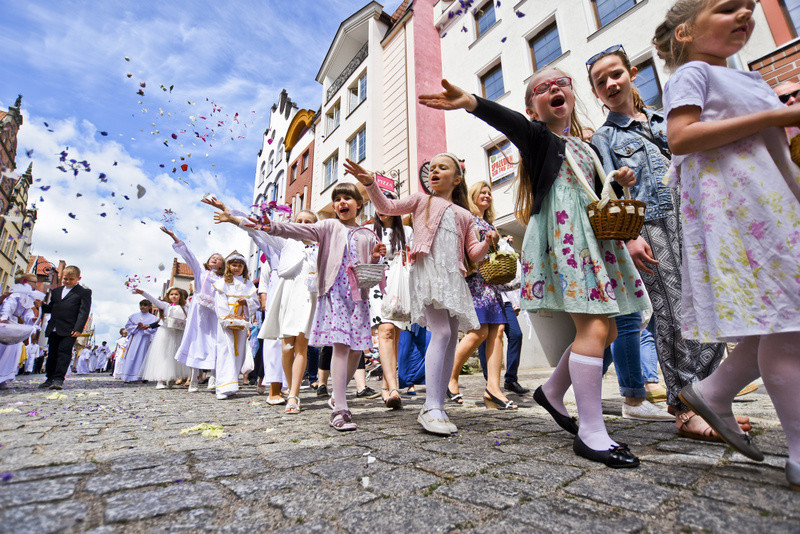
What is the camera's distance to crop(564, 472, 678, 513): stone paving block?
1.24 meters

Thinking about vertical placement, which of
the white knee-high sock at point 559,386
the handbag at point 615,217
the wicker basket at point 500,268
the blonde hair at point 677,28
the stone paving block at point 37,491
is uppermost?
the blonde hair at point 677,28

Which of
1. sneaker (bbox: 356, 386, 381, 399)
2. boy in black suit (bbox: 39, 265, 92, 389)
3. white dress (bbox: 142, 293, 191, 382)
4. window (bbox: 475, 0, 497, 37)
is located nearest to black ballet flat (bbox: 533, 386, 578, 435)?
sneaker (bbox: 356, 386, 381, 399)

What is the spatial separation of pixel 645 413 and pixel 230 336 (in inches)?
192

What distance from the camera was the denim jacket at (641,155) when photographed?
2.51 metres

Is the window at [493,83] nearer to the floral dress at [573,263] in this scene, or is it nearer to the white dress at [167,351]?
the white dress at [167,351]

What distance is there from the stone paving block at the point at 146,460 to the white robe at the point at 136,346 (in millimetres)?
9324

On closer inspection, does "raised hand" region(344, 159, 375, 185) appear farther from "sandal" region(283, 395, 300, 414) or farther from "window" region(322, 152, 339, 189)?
"window" region(322, 152, 339, 189)

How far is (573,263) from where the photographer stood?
77.2 inches

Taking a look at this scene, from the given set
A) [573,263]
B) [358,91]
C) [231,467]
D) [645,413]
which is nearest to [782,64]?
[645,413]

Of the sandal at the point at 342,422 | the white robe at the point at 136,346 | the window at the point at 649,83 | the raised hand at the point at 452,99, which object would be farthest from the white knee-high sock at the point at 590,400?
the white robe at the point at 136,346

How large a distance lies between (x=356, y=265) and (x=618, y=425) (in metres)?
2.08

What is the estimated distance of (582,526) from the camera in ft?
3.60

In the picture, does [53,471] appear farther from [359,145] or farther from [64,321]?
[359,145]

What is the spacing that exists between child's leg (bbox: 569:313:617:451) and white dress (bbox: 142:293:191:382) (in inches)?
288
